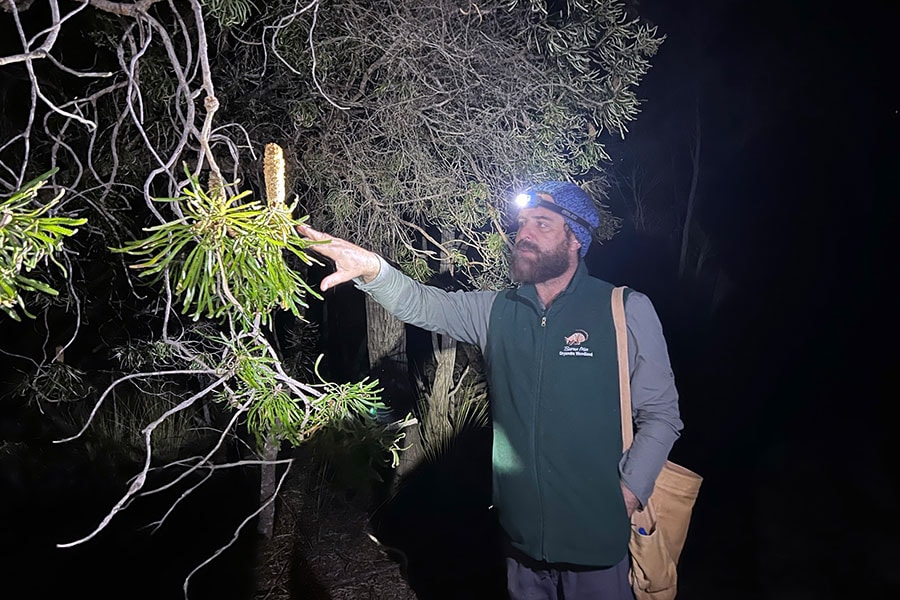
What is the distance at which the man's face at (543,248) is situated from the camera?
6.86ft

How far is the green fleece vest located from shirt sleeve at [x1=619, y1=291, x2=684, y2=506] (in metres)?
0.06

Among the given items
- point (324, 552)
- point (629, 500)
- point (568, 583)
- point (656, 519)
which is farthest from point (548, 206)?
point (324, 552)

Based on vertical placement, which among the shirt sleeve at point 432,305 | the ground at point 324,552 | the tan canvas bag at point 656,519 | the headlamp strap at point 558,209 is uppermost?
the headlamp strap at point 558,209

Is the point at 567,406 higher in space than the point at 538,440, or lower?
higher

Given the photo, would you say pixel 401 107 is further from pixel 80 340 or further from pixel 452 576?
pixel 80 340

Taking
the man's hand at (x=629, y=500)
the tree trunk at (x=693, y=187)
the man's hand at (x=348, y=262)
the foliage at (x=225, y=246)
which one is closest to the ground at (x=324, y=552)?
the man's hand at (x=629, y=500)

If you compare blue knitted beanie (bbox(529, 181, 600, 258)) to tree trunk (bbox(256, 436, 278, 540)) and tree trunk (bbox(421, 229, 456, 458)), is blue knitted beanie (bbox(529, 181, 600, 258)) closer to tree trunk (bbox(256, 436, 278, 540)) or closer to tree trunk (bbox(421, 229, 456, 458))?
tree trunk (bbox(421, 229, 456, 458))

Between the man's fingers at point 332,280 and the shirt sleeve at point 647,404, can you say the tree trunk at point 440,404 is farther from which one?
the man's fingers at point 332,280

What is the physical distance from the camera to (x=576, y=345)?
202 cm

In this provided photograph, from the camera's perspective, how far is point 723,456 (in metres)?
5.11

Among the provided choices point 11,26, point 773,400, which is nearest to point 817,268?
point 773,400

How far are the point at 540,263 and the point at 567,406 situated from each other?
1.68 ft

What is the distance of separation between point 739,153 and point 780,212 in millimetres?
1050

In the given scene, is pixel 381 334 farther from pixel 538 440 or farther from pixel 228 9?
pixel 228 9
